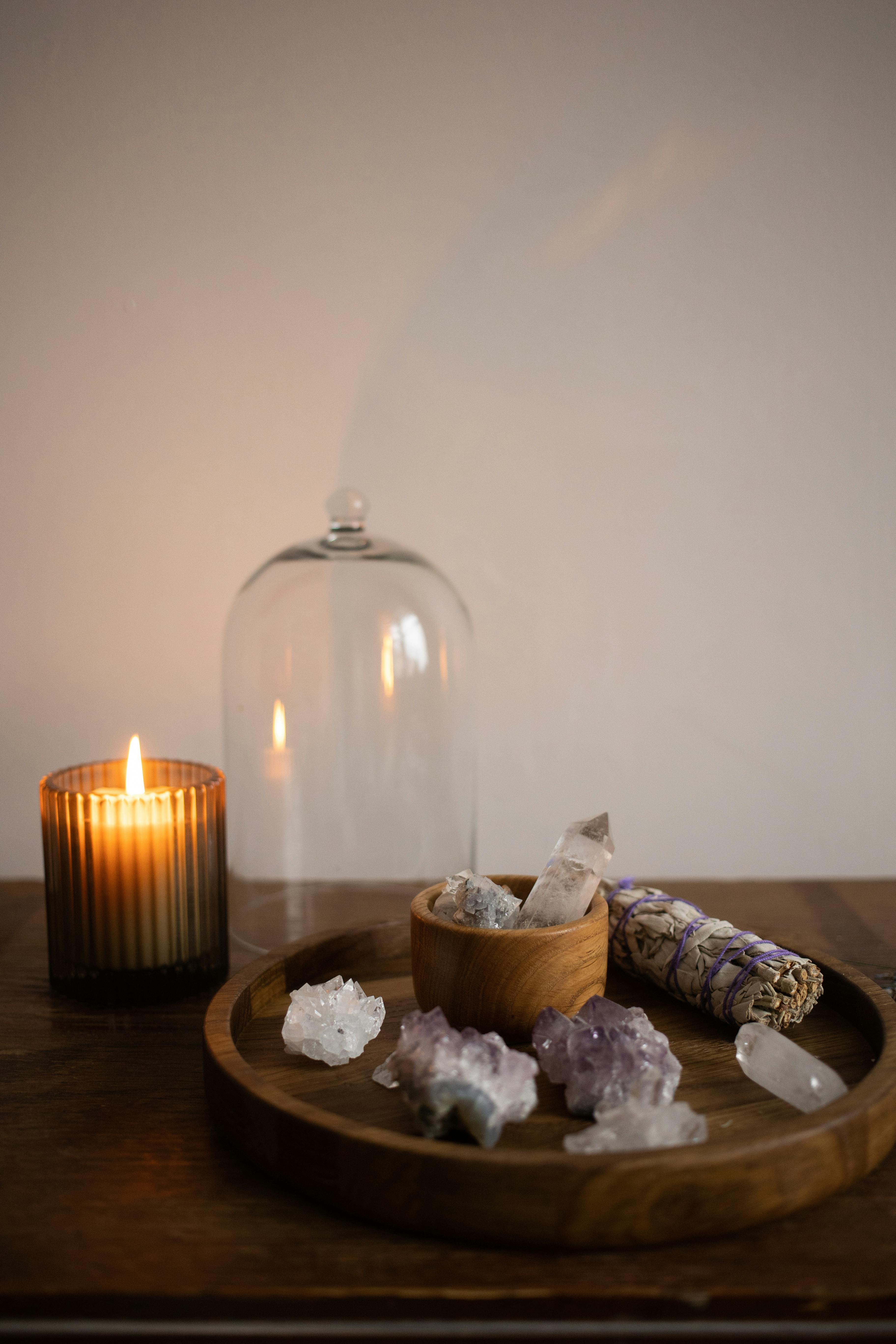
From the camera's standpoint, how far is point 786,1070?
45 centimetres

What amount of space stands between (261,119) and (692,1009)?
2.95ft

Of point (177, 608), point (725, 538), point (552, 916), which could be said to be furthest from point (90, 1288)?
point (725, 538)

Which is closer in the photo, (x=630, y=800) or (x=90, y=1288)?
(x=90, y=1288)

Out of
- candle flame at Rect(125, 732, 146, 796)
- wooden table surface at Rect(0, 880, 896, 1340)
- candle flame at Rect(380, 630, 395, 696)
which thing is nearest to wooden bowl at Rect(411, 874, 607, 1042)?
wooden table surface at Rect(0, 880, 896, 1340)

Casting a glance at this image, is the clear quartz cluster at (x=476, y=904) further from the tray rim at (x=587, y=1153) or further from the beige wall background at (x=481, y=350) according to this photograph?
the beige wall background at (x=481, y=350)

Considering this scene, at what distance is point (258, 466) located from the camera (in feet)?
3.41

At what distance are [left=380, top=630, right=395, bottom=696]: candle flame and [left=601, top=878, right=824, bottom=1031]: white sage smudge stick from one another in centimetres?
28

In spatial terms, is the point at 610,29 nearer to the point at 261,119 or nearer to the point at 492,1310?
the point at 261,119

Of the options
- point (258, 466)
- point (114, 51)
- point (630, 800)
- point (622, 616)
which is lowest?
point (630, 800)

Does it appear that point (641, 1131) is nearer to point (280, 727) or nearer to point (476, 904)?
point (476, 904)

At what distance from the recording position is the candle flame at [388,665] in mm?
828

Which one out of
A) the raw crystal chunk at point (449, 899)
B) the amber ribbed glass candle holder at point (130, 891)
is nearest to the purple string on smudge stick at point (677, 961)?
the raw crystal chunk at point (449, 899)

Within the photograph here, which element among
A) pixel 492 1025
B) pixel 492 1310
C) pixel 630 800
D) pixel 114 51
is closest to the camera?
pixel 492 1310

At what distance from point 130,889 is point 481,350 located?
650mm
